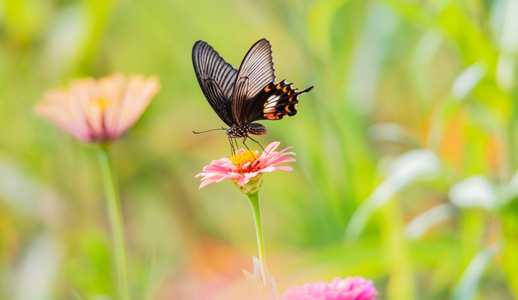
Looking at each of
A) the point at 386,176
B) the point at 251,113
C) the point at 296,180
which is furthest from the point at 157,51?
the point at 251,113

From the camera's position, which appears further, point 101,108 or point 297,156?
point 297,156

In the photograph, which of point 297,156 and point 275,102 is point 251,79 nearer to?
point 275,102

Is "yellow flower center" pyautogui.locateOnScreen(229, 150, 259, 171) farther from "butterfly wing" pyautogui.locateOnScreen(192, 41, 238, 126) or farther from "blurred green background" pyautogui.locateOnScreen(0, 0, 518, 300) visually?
"blurred green background" pyautogui.locateOnScreen(0, 0, 518, 300)

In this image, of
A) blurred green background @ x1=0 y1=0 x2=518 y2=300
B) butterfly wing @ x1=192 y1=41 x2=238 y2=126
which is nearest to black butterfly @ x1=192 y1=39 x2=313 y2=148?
butterfly wing @ x1=192 y1=41 x2=238 y2=126

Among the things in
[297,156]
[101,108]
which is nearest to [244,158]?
[101,108]

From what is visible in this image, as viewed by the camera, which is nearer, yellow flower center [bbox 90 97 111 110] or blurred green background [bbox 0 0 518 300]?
yellow flower center [bbox 90 97 111 110]

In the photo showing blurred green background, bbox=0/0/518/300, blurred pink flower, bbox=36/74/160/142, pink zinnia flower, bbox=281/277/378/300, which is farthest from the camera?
blurred green background, bbox=0/0/518/300

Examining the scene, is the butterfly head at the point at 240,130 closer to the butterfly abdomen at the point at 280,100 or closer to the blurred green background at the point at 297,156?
the butterfly abdomen at the point at 280,100
